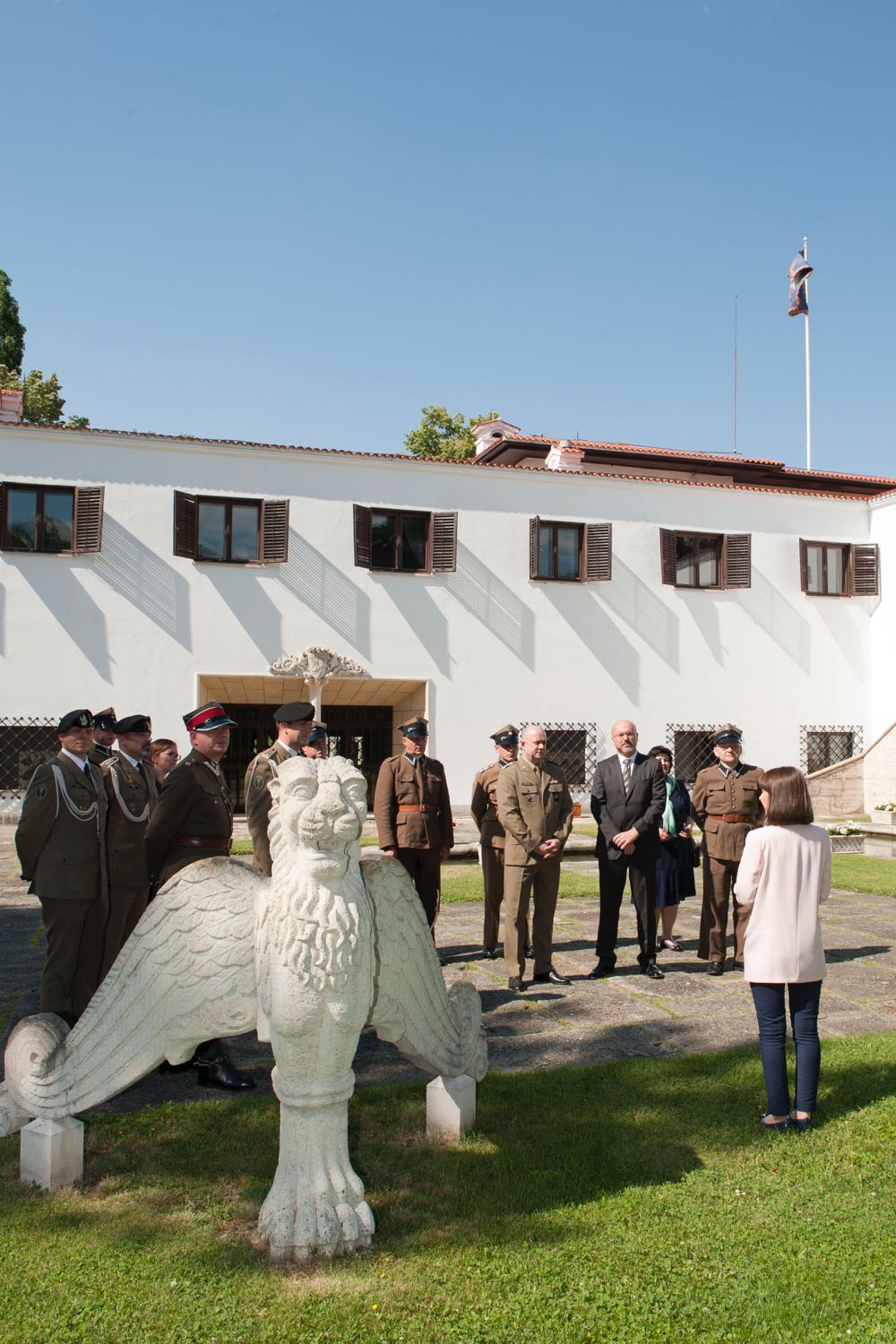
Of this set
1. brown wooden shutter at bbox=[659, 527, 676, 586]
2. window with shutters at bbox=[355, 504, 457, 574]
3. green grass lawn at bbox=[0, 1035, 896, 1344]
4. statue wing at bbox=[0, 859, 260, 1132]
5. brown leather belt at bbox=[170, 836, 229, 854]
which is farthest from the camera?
brown wooden shutter at bbox=[659, 527, 676, 586]

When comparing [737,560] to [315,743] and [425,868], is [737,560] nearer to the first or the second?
[425,868]

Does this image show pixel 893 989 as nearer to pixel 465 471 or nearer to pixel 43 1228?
pixel 43 1228

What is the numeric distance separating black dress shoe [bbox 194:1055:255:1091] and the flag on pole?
103 feet

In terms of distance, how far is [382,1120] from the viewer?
4.44m

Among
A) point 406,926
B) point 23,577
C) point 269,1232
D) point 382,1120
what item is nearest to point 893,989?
point 382,1120

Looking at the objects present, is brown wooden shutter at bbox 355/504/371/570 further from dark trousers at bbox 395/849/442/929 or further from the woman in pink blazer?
the woman in pink blazer

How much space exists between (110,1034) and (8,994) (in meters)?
3.23

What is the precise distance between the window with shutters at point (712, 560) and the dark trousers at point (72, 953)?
17.3 meters

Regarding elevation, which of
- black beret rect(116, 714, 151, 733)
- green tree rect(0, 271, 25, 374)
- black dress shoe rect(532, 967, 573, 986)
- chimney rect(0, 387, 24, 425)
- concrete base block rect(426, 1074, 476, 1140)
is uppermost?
green tree rect(0, 271, 25, 374)

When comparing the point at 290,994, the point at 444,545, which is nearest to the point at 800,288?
the point at 444,545

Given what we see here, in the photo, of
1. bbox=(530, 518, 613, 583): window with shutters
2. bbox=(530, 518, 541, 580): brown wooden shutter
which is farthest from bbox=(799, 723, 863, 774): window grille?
bbox=(530, 518, 541, 580): brown wooden shutter

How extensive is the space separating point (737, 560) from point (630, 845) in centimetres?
1518

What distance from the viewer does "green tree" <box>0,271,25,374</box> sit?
3203 centimetres

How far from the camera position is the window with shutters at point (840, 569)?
22281 millimetres
